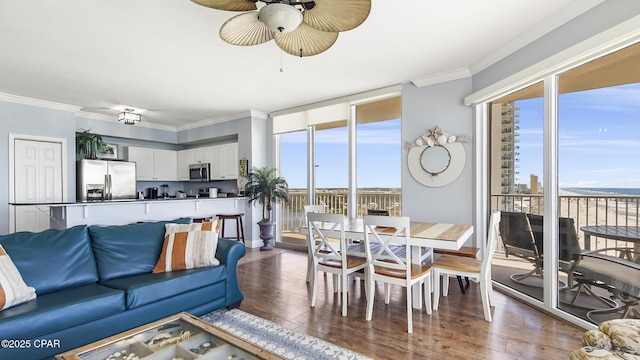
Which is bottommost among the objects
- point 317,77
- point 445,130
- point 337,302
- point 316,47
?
point 337,302

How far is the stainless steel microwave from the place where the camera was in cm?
680

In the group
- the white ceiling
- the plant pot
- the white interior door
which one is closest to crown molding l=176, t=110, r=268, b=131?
the white ceiling

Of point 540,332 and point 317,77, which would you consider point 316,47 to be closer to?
point 317,77

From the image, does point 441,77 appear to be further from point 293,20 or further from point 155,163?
point 155,163

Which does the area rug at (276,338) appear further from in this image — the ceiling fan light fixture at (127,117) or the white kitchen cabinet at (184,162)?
the white kitchen cabinet at (184,162)

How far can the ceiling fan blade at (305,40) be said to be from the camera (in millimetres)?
2025

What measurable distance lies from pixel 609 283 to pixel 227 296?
3144mm

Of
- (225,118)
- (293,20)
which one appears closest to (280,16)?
(293,20)

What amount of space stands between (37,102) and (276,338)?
5.55 metres

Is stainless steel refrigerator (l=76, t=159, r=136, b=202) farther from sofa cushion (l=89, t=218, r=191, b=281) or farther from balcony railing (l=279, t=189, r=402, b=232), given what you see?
sofa cushion (l=89, t=218, r=191, b=281)

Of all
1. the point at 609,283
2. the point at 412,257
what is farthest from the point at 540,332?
the point at 412,257

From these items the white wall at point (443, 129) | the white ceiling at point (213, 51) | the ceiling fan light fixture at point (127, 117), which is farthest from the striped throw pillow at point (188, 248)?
the ceiling fan light fixture at point (127, 117)

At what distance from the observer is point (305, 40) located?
2105 mm

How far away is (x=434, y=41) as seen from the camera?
308 centimetres
